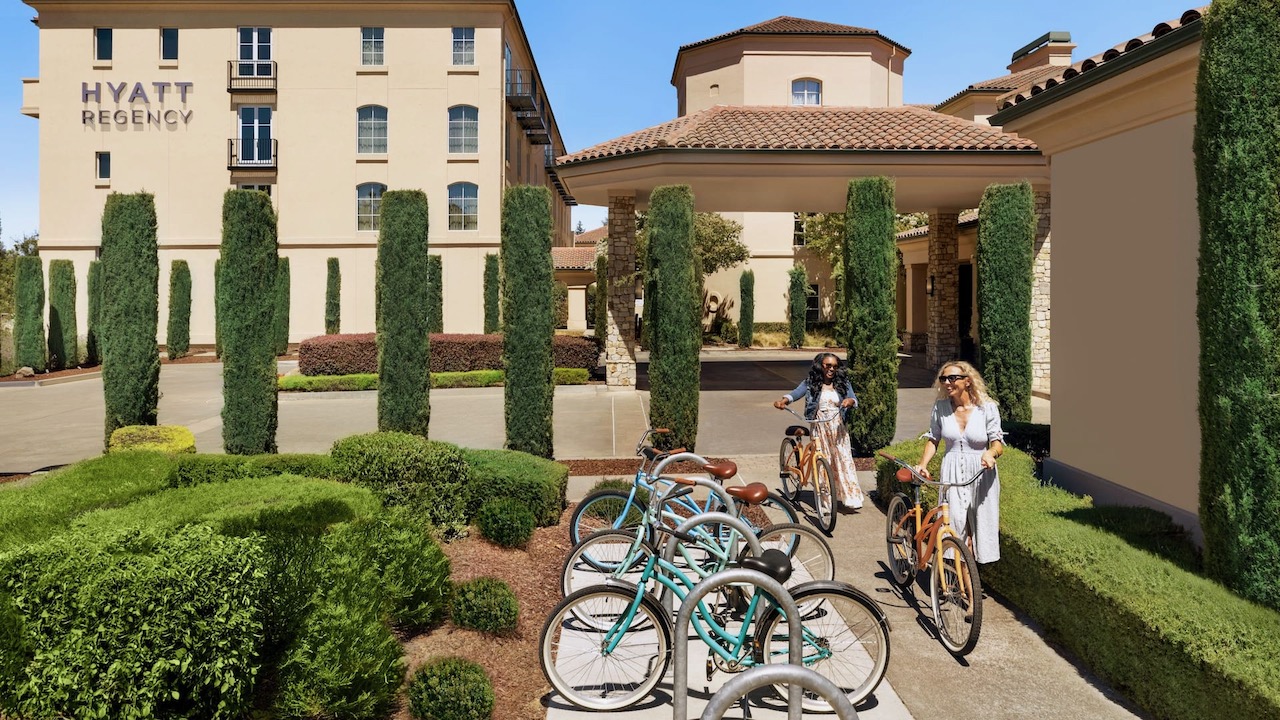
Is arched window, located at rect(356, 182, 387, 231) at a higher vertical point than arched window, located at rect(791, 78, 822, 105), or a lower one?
lower

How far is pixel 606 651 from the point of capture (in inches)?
192

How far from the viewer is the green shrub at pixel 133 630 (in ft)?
13.0

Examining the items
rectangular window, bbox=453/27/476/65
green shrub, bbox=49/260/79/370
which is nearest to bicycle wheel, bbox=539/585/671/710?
rectangular window, bbox=453/27/476/65

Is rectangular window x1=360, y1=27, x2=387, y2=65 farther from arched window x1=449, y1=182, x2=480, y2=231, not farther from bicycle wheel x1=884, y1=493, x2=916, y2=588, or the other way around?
bicycle wheel x1=884, y1=493, x2=916, y2=588

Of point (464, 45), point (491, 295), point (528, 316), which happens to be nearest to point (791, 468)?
point (528, 316)

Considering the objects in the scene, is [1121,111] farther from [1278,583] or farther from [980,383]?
[1278,583]

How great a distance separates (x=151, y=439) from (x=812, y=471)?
8.75 m

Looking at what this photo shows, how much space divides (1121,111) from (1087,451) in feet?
11.3

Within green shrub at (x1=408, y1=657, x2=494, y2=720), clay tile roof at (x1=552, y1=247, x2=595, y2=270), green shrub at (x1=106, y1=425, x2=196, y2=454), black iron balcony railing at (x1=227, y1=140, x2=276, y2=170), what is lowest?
green shrub at (x1=408, y1=657, x2=494, y2=720)

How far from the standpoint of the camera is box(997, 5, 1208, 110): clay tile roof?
647cm

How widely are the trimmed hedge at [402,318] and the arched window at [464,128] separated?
75.1 ft

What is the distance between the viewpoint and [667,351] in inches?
504

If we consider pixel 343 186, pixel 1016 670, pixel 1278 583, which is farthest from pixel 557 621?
pixel 343 186

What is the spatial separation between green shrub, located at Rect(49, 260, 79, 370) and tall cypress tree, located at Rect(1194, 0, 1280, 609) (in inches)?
1381
